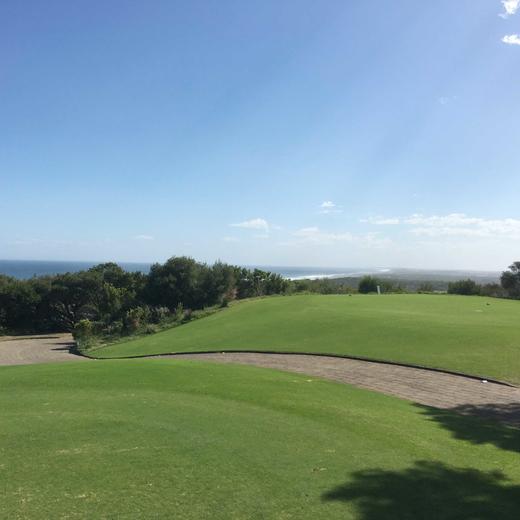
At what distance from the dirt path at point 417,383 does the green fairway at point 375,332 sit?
79 centimetres

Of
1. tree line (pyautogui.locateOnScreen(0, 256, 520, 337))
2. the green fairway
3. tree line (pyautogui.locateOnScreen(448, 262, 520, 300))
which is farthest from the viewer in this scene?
tree line (pyautogui.locateOnScreen(448, 262, 520, 300))

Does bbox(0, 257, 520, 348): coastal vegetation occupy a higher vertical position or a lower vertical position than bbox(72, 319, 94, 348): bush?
higher

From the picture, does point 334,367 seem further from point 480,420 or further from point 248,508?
point 248,508

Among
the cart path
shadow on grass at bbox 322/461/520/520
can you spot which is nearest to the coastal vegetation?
the cart path

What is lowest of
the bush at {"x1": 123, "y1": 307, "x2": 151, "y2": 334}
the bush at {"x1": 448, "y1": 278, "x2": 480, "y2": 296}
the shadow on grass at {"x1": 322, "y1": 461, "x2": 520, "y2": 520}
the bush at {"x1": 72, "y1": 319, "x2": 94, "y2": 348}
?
the bush at {"x1": 72, "y1": 319, "x2": 94, "y2": 348}

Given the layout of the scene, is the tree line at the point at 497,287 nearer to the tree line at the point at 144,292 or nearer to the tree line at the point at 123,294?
the tree line at the point at 144,292

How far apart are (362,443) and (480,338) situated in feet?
36.8

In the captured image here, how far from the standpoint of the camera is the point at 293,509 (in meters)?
3.78

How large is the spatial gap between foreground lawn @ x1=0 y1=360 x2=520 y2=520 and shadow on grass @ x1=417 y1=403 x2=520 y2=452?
0.05 m

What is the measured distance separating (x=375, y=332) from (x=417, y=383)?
626 centimetres

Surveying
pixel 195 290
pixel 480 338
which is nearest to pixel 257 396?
pixel 480 338

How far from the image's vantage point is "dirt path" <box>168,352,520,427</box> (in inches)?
366

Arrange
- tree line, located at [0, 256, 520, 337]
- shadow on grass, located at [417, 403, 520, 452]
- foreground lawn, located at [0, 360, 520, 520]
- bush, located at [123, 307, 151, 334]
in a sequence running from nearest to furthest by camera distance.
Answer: foreground lawn, located at [0, 360, 520, 520], shadow on grass, located at [417, 403, 520, 452], bush, located at [123, 307, 151, 334], tree line, located at [0, 256, 520, 337]

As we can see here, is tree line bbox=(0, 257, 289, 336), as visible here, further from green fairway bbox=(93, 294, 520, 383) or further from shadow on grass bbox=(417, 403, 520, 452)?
shadow on grass bbox=(417, 403, 520, 452)
